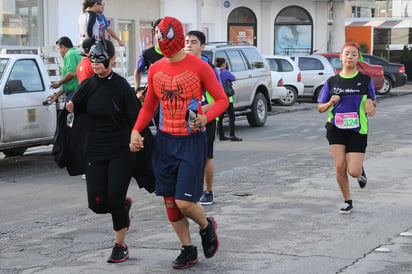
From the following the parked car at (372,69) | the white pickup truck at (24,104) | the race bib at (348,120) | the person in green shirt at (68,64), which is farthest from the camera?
the parked car at (372,69)

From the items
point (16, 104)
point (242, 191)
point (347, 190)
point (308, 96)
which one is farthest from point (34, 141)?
point (308, 96)

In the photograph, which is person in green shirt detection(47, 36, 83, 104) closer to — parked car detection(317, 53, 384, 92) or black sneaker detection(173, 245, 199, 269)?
black sneaker detection(173, 245, 199, 269)

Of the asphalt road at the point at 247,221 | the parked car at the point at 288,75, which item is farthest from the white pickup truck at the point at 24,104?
the parked car at the point at 288,75

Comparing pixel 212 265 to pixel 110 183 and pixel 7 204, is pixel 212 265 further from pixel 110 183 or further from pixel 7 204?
pixel 7 204

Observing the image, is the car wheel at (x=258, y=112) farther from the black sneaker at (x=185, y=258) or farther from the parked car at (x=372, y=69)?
the black sneaker at (x=185, y=258)

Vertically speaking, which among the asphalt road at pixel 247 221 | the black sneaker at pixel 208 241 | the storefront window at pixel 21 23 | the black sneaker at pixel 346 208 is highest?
the storefront window at pixel 21 23

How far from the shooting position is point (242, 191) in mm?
9406

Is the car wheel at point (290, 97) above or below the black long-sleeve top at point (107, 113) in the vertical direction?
below

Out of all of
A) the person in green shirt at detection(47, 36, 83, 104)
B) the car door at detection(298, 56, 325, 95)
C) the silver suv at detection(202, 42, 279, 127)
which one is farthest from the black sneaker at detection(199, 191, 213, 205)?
the car door at detection(298, 56, 325, 95)

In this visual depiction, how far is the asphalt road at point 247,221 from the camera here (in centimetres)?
611

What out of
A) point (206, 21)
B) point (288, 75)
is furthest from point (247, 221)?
point (206, 21)

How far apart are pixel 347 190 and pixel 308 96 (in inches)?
738

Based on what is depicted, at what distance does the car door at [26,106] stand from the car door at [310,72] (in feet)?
50.1

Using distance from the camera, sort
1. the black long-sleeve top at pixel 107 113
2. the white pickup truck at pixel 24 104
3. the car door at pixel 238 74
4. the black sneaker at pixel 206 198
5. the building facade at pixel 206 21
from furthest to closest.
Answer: the building facade at pixel 206 21 < the car door at pixel 238 74 < the white pickup truck at pixel 24 104 < the black sneaker at pixel 206 198 < the black long-sleeve top at pixel 107 113
